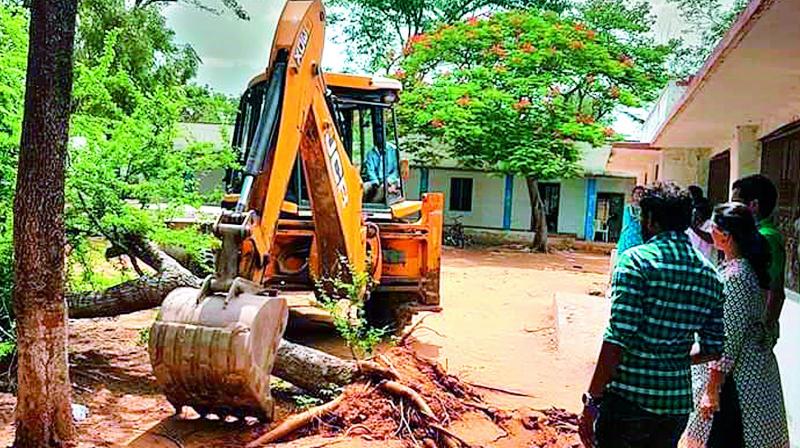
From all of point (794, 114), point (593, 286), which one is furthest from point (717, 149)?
point (593, 286)

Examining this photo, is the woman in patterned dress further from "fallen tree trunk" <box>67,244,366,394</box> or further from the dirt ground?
"fallen tree trunk" <box>67,244,366,394</box>

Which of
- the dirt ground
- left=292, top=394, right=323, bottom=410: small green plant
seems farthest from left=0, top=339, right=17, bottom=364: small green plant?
left=292, top=394, right=323, bottom=410: small green plant

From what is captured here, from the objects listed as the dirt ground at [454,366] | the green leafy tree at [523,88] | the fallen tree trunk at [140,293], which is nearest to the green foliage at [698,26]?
the green leafy tree at [523,88]

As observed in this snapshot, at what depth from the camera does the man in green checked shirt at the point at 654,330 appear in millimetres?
2828

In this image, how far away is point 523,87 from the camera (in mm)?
21641

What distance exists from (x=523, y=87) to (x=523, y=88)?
1.2 inches

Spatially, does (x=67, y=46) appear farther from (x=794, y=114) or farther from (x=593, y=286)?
Answer: (x=593, y=286)

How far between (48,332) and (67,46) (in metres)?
1.71

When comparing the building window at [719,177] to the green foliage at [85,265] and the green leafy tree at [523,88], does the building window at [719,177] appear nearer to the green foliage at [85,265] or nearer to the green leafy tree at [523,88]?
the green foliage at [85,265]

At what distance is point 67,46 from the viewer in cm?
431

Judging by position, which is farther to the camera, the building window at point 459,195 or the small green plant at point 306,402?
the building window at point 459,195

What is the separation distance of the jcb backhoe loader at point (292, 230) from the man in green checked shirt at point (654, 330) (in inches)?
94.3

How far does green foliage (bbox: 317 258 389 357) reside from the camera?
5.97 m

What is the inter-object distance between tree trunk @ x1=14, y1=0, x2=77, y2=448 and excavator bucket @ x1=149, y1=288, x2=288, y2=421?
2.04 feet
